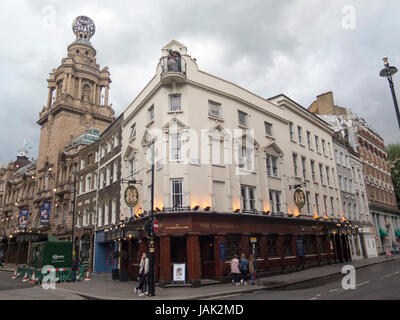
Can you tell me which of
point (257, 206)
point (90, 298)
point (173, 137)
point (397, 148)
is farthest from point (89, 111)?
point (397, 148)

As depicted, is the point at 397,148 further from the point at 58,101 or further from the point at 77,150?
the point at 58,101

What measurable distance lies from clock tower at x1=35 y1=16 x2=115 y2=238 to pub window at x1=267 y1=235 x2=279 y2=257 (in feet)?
98.8

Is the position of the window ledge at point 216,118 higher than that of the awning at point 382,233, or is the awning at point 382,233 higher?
the window ledge at point 216,118

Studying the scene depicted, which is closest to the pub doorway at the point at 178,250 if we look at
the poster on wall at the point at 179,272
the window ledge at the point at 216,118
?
the poster on wall at the point at 179,272

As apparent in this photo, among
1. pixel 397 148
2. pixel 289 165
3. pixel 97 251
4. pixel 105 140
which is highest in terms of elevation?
pixel 397 148

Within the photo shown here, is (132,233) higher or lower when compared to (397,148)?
lower

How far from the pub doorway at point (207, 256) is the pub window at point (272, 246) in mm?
5315

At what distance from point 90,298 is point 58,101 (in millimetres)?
40081

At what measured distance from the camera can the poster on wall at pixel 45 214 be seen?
3844cm

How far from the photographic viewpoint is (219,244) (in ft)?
62.0

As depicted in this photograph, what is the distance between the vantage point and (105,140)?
104ft

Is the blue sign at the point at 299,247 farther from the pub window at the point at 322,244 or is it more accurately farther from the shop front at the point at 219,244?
the pub window at the point at 322,244
